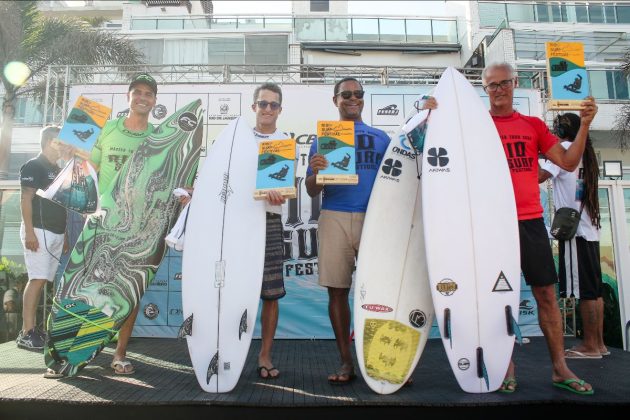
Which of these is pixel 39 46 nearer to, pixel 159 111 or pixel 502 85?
pixel 159 111

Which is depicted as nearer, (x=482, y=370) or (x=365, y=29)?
(x=482, y=370)

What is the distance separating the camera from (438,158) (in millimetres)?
2312

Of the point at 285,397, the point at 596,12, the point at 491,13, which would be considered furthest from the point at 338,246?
the point at 596,12

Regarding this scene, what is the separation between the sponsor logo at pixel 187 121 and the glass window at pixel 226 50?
11462 mm

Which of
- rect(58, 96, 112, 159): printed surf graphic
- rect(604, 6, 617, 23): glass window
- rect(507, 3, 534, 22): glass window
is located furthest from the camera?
rect(604, 6, 617, 23): glass window

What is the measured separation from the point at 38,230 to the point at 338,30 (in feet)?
38.9

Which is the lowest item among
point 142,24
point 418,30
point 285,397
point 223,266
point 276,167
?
point 285,397

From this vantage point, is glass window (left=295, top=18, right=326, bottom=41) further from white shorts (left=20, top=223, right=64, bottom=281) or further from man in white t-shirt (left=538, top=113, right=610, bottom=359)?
white shorts (left=20, top=223, right=64, bottom=281)

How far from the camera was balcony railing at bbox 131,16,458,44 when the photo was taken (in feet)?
43.8

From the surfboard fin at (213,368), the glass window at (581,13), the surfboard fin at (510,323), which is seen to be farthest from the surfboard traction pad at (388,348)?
the glass window at (581,13)

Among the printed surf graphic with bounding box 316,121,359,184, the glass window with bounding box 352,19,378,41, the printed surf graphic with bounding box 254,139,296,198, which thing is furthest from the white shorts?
the glass window with bounding box 352,19,378,41

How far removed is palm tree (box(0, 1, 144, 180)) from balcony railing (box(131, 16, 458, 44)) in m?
4.64

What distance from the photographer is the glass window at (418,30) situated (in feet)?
44.1

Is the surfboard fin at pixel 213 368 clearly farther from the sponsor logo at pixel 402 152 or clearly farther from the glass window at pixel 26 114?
the glass window at pixel 26 114
